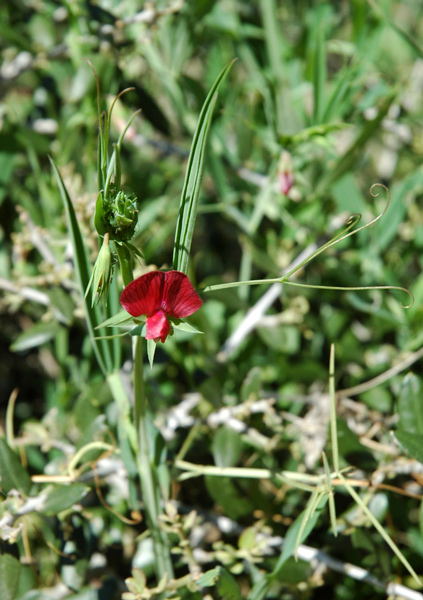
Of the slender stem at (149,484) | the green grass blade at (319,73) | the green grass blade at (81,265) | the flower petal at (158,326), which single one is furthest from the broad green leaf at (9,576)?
the green grass blade at (319,73)

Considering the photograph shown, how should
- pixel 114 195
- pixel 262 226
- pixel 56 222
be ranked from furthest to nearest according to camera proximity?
pixel 262 226, pixel 56 222, pixel 114 195

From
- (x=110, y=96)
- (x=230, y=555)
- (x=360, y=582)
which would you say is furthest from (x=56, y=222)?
(x=360, y=582)

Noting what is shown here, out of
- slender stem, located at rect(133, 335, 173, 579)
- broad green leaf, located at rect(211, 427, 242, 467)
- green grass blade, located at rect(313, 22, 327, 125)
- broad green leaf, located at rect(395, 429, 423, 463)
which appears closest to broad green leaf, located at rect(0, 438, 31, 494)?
slender stem, located at rect(133, 335, 173, 579)

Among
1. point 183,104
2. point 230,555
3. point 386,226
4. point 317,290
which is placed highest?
point 183,104

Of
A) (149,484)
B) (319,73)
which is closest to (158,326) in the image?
(149,484)

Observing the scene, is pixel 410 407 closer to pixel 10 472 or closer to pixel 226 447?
pixel 226 447

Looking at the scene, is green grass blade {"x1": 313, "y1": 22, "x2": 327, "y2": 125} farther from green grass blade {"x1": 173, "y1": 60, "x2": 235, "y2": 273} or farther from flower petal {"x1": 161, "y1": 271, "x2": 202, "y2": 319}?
flower petal {"x1": 161, "y1": 271, "x2": 202, "y2": 319}

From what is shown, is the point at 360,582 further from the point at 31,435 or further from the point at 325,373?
the point at 31,435
